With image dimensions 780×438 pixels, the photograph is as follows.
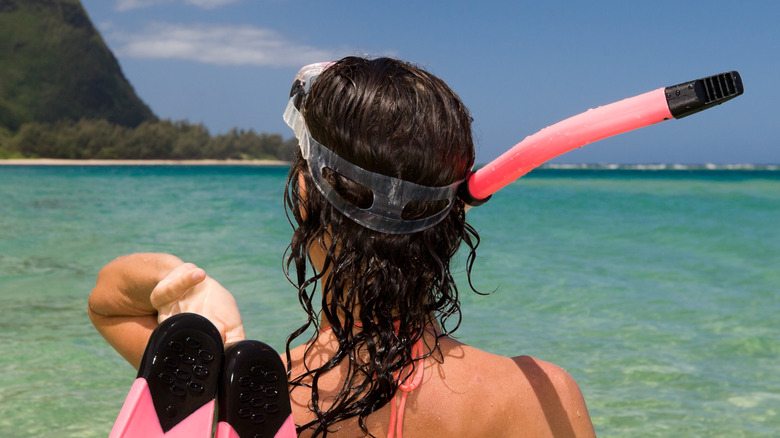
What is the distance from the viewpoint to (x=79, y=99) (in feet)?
298

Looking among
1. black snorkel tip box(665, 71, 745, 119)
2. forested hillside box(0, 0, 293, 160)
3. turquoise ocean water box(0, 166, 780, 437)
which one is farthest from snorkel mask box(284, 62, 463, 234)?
forested hillside box(0, 0, 293, 160)

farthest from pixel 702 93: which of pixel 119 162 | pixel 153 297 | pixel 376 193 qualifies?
pixel 119 162

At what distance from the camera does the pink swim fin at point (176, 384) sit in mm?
1042

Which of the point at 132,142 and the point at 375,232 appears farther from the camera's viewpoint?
the point at 132,142

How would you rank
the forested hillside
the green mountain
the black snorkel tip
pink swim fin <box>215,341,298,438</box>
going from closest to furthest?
1. the black snorkel tip
2. pink swim fin <box>215,341,298,438</box>
3. the forested hillside
4. the green mountain

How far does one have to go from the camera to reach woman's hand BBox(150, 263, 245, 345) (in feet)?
3.87

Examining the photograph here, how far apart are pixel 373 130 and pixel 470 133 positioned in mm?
193

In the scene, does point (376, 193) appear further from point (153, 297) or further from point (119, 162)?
point (119, 162)

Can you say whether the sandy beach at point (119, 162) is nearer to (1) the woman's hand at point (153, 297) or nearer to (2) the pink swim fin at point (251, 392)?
(1) the woman's hand at point (153, 297)

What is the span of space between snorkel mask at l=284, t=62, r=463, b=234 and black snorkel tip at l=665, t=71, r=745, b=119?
1.40 ft

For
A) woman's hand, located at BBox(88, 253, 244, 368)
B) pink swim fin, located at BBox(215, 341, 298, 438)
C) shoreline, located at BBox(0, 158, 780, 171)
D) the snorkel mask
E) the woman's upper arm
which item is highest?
the snorkel mask

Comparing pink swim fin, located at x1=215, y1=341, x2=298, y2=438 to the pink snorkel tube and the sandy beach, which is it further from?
the sandy beach

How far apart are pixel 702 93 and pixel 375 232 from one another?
61cm

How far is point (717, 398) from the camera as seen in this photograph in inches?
152
